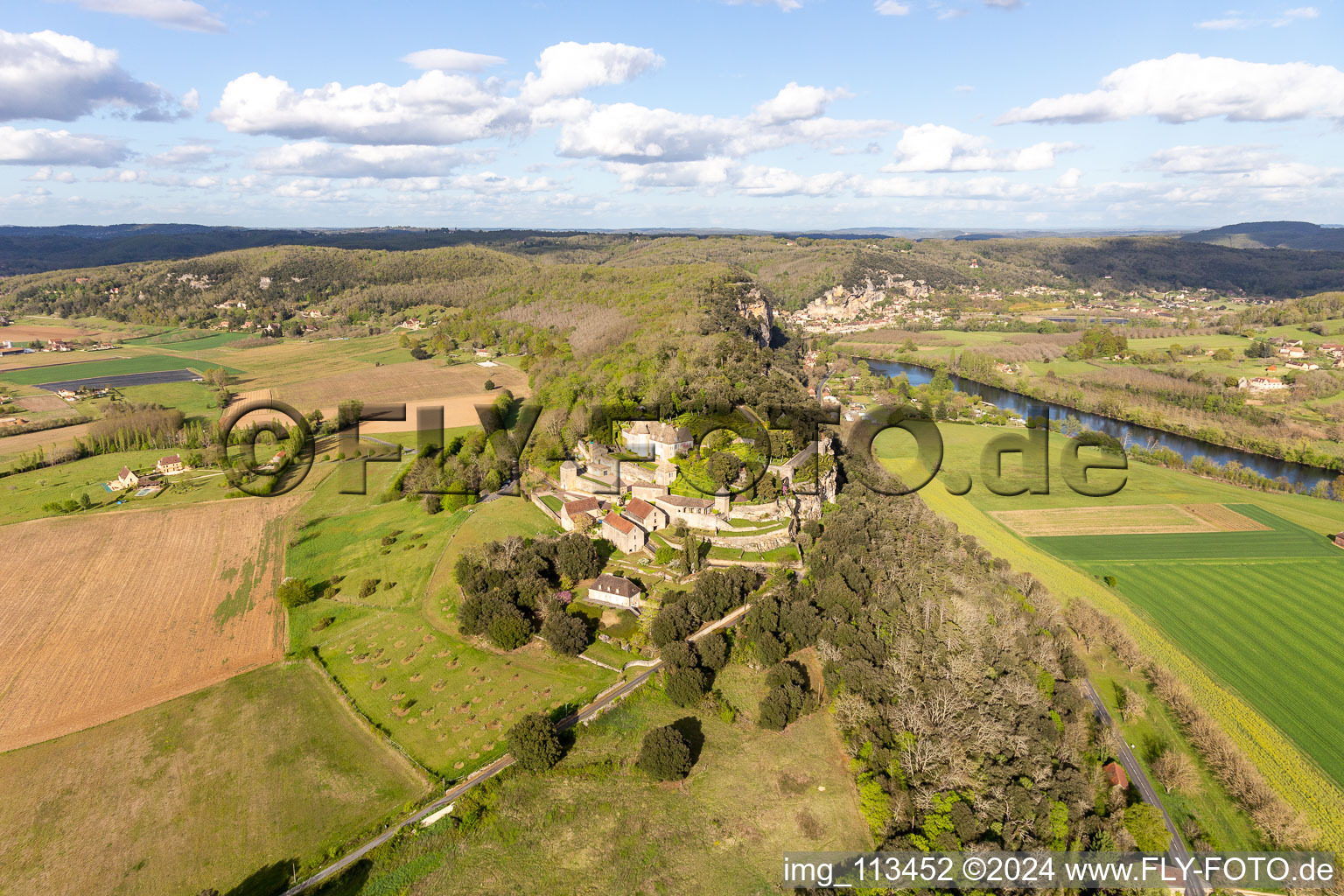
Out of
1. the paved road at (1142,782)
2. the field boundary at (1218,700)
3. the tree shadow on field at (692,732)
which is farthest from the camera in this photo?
the tree shadow on field at (692,732)

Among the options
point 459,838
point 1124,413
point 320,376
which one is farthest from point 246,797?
point 1124,413

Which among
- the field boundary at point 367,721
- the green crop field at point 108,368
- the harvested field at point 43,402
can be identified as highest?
the green crop field at point 108,368

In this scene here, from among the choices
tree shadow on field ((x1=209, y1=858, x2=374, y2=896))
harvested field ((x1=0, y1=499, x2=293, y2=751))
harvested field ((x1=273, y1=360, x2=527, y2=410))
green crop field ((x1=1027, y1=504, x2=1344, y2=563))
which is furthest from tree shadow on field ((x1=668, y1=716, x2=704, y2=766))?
harvested field ((x1=273, y1=360, x2=527, y2=410))

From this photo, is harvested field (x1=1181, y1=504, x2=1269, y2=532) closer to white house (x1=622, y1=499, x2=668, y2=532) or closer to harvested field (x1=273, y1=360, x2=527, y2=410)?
white house (x1=622, y1=499, x2=668, y2=532)

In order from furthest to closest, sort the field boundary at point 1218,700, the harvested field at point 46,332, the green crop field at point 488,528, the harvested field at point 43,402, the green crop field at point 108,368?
the harvested field at point 46,332 → the green crop field at point 108,368 → the harvested field at point 43,402 → the green crop field at point 488,528 → the field boundary at point 1218,700

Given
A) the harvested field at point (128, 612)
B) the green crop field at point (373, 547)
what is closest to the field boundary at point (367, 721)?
the harvested field at point (128, 612)

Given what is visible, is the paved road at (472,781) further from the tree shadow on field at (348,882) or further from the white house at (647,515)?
the white house at (647,515)
